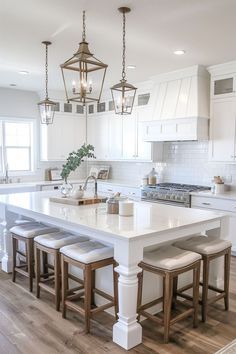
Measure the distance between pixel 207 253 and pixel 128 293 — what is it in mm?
840

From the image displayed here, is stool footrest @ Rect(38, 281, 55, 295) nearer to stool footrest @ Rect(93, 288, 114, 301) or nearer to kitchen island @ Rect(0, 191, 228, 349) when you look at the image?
stool footrest @ Rect(93, 288, 114, 301)

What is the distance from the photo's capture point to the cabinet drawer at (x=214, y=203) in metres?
4.63

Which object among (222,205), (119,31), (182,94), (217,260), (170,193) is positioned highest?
(119,31)

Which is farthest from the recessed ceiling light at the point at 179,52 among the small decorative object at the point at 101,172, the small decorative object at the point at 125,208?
the small decorative object at the point at 101,172

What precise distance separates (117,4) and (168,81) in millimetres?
2700

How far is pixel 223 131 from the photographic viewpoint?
496cm

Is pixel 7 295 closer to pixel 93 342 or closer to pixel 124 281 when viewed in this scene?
pixel 93 342

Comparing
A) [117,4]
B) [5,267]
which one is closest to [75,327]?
[5,267]

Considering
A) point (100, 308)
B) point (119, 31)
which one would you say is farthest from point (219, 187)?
point (100, 308)

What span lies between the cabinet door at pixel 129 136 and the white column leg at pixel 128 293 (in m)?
4.14

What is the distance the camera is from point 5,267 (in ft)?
13.4

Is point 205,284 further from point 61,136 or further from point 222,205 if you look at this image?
point 61,136

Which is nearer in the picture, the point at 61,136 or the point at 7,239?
the point at 7,239

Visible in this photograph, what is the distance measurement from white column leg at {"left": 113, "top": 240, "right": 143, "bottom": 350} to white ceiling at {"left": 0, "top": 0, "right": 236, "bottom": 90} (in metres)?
2.11
